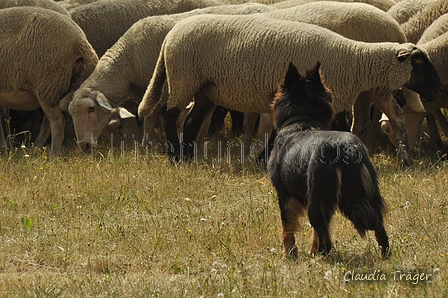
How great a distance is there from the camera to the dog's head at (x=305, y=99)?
5.74 meters

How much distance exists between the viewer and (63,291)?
17.0 feet

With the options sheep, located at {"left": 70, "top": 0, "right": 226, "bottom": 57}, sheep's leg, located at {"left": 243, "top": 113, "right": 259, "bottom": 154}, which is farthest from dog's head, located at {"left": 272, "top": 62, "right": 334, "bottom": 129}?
sheep, located at {"left": 70, "top": 0, "right": 226, "bottom": 57}

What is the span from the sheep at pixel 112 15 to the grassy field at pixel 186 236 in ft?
8.90

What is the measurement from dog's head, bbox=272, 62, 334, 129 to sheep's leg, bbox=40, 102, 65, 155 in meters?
4.82

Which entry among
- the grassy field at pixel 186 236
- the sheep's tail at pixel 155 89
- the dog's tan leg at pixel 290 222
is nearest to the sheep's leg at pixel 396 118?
the grassy field at pixel 186 236

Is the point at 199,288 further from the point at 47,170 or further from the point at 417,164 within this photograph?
the point at 417,164

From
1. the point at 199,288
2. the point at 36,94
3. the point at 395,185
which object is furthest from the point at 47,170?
the point at 199,288

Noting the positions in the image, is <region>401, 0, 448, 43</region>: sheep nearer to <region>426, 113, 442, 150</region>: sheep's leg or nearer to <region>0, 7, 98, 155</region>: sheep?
<region>426, 113, 442, 150</region>: sheep's leg

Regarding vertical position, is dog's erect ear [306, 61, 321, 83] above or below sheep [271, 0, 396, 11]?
above

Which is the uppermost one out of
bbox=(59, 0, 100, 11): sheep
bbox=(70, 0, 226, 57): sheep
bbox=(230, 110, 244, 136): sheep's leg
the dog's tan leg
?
the dog's tan leg

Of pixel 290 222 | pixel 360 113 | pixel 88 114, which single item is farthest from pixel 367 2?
pixel 290 222

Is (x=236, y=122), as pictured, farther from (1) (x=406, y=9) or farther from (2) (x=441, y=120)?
(2) (x=441, y=120)

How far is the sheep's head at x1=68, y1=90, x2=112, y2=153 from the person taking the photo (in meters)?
9.81

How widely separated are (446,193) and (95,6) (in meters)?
5.79
